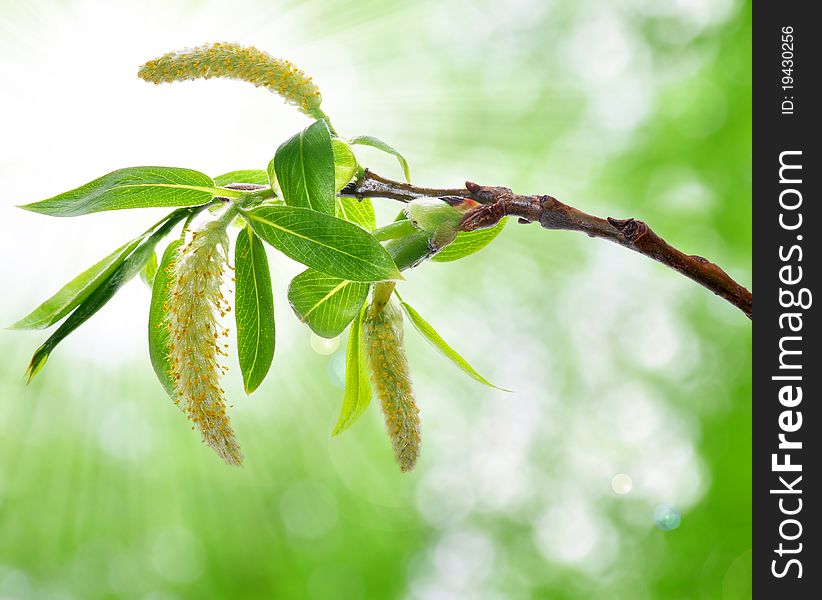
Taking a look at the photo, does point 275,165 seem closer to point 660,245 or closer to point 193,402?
point 193,402

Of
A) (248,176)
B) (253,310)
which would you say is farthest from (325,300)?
→ (248,176)

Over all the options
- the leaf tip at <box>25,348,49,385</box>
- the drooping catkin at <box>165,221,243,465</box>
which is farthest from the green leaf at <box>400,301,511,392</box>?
the leaf tip at <box>25,348,49,385</box>

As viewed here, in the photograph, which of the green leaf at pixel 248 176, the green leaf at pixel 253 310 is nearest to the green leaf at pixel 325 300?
the green leaf at pixel 253 310

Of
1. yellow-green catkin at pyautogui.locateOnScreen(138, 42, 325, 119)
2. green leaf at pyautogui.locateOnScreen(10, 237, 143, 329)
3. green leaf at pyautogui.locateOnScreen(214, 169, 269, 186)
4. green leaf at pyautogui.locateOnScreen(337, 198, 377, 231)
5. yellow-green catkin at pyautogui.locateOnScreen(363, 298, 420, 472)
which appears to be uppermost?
yellow-green catkin at pyautogui.locateOnScreen(138, 42, 325, 119)

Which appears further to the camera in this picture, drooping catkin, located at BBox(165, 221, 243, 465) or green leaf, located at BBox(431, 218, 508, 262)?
green leaf, located at BBox(431, 218, 508, 262)

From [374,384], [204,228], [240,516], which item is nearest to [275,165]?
[204,228]

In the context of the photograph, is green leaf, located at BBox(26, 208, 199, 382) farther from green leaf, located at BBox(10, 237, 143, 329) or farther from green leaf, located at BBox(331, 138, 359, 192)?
green leaf, located at BBox(331, 138, 359, 192)

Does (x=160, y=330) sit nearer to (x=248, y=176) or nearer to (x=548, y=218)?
(x=248, y=176)
